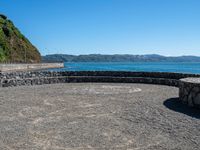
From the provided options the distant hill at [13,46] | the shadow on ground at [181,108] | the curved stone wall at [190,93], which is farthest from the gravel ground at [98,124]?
the distant hill at [13,46]

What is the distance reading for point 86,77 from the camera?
83.3ft

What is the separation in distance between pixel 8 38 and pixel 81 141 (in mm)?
109565

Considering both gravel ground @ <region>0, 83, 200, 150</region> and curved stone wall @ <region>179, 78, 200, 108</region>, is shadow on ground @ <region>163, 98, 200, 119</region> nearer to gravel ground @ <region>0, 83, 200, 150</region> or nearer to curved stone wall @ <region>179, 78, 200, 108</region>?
gravel ground @ <region>0, 83, 200, 150</region>

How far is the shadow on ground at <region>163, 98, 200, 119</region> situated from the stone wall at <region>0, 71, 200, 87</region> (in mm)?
7832

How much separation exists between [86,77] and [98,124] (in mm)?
15777

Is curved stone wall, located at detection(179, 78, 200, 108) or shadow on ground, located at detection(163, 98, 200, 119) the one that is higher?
curved stone wall, located at detection(179, 78, 200, 108)

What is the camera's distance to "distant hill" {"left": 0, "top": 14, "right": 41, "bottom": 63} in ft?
329

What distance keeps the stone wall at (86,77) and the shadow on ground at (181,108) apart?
25.7 feet

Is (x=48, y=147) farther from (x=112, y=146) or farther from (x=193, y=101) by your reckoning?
(x=193, y=101)

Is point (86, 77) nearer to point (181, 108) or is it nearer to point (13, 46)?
point (181, 108)

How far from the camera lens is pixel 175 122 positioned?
387 inches

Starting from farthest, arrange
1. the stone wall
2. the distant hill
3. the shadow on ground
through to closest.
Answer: the distant hill, the stone wall, the shadow on ground

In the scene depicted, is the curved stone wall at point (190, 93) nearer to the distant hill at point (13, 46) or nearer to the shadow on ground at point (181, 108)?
the shadow on ground at point (181, 108)

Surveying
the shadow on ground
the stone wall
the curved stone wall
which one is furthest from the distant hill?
the curved stone wall
